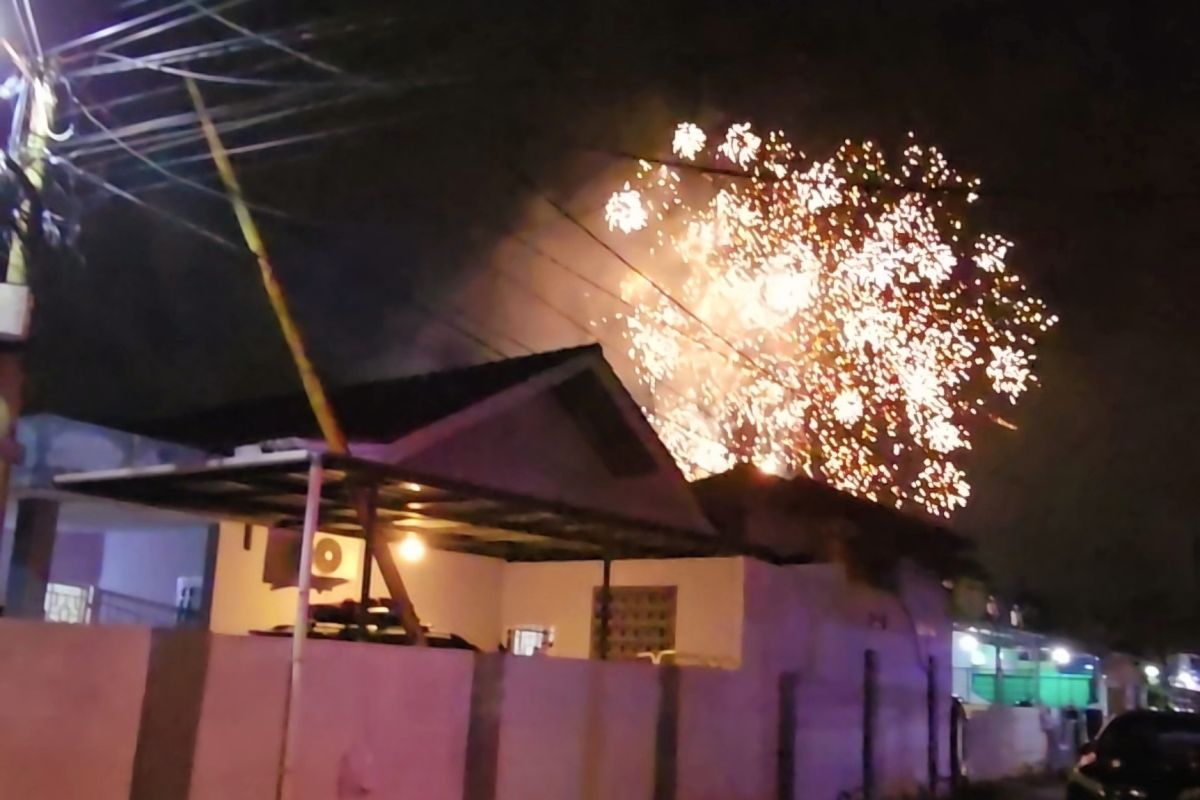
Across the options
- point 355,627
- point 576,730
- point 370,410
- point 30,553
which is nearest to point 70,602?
point 30,553

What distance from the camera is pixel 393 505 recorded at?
11977mm

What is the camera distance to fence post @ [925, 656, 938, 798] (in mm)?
18766

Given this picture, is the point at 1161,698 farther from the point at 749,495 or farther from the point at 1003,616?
the point at 749,495

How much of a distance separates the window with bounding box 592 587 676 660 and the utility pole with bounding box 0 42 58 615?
7740 millimetres

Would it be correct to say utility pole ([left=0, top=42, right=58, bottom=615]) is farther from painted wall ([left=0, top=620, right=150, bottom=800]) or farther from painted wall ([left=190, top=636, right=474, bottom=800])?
painted wall ([left=190, top=636, right=474, bottom=800])

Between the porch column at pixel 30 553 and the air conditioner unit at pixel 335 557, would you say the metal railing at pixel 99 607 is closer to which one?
the porch column at pixel 30 553

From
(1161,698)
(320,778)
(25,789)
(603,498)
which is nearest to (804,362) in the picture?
(603,498)

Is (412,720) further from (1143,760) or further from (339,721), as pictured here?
(1143,760)

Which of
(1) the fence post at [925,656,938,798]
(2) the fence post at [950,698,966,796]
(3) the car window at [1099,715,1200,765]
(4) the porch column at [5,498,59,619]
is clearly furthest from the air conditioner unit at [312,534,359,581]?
(2) the fence post at [950,698,966,796]

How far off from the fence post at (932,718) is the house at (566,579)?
0.04 metres

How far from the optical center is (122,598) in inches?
594

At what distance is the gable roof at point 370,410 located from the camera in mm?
12469

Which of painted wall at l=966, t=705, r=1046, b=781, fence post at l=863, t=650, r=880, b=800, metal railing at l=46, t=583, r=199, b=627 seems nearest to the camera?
metal railing at l=46, t=583, r=199, b=627

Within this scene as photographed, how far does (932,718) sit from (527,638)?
21.1ft
